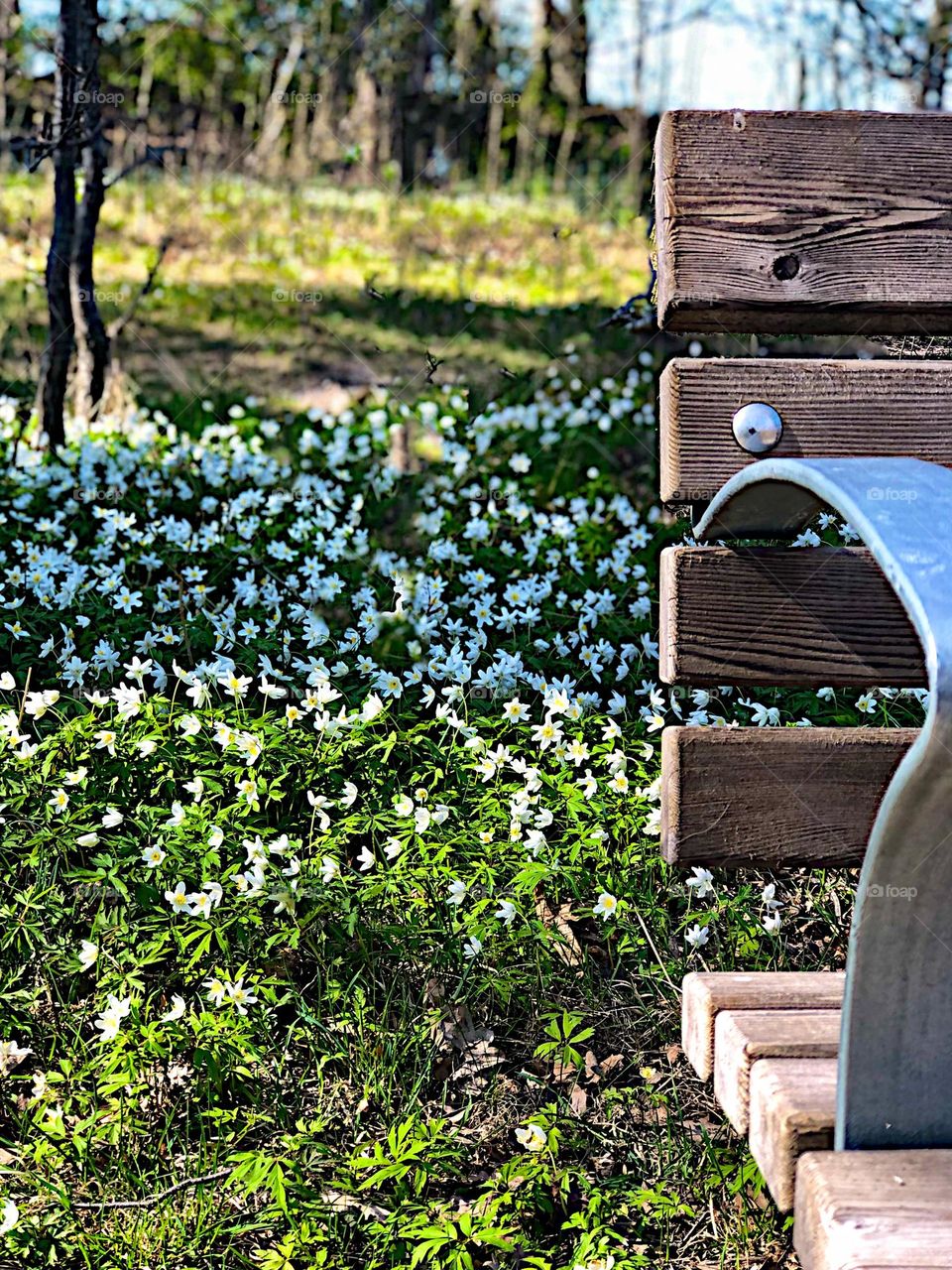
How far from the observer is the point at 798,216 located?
6.59ft

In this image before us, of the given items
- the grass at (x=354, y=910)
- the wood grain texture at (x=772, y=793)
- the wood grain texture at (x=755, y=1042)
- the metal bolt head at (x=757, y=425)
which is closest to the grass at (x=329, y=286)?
the grass at (x=354, y=910)

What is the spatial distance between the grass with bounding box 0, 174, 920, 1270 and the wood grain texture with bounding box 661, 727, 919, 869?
0.97 feet

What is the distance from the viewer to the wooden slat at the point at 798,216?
199 centimetres

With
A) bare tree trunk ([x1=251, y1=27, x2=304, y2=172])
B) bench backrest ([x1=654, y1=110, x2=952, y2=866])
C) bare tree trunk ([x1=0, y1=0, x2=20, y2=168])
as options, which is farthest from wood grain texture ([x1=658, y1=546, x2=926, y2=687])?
bare tree trunk ([x1=251, y1=27, x2=304, y2=172])

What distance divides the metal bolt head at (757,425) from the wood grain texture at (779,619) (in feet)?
0.61

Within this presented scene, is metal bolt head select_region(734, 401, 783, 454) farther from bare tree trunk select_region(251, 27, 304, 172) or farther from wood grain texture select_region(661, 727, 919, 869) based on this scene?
bare tree trunk select_region(251, 27, 304, 172)

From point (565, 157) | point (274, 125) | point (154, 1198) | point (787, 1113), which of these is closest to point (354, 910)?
point (154, 1198)

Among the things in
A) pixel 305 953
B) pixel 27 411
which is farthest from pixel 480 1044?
pixel 27 411

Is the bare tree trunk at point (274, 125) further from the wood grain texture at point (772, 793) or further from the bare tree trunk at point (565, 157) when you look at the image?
the wood grain texture at point (772, 793)

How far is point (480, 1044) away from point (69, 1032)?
2.48 ft

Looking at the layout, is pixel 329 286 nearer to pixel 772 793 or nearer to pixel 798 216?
pixel 798 216

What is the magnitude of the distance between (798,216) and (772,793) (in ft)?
3.23

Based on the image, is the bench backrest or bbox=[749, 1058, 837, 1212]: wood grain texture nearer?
bbox=[749, 1058, 837, 1212]: wood grain texture

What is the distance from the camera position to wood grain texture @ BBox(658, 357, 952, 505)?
2.03 m
